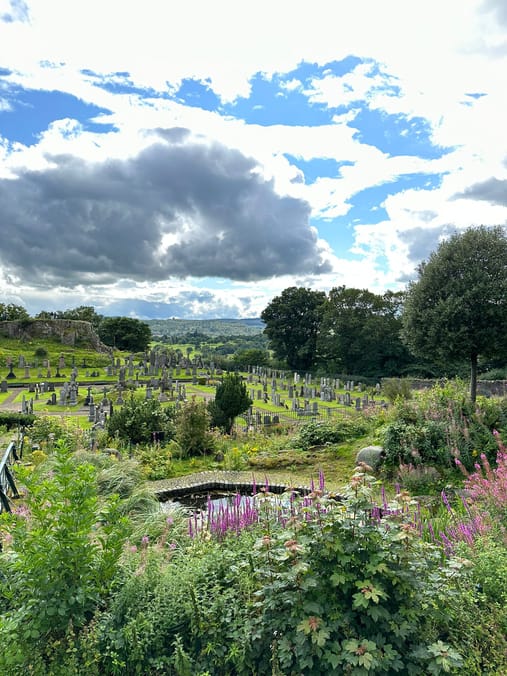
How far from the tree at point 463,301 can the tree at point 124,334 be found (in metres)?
61.0

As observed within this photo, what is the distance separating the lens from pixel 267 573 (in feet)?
10.5

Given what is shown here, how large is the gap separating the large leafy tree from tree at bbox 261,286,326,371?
14.8ft

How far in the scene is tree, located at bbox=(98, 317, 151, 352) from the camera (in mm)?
70125

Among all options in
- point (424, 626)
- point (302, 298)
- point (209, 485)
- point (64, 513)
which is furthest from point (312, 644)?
point (302, 298)

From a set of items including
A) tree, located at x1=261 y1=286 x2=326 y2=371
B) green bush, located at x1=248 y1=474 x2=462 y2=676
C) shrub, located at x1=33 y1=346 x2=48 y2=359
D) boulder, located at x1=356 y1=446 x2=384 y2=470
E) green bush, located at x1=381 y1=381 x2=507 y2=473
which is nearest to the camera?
green bush, located at x1=248 y1=474 x2=462 y2=676

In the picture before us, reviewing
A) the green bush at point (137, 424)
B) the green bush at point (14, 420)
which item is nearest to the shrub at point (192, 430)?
the green bush at point (137, 424)

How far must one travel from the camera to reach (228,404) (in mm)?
17000

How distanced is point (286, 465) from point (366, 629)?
9176mm

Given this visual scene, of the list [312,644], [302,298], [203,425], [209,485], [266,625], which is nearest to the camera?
[312,644]

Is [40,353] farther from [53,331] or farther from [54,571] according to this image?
[54,571]

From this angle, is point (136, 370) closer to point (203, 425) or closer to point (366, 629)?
point (203, 425)

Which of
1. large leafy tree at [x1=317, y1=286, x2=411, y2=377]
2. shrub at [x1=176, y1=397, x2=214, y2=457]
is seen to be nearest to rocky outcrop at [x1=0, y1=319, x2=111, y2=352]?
large leafy tree at [x1=317, y1=286, x2=411, y2=377]

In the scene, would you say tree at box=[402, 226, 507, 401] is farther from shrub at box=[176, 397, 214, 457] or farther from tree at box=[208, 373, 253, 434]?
shrub at box=[176, 397, 214, 457]

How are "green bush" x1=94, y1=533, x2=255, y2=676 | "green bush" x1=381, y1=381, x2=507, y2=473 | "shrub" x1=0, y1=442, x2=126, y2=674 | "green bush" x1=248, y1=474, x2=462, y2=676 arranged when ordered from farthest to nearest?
"green bush" x1=381, y1=381, x2=507, y2=473
"green bush" x1=94, y1=533, x2=255, y2=676
"shrub" x1=0, y1=442, x2=126, y2=674
"green bush" x1=248, y1=474, x2=462, y2=676
